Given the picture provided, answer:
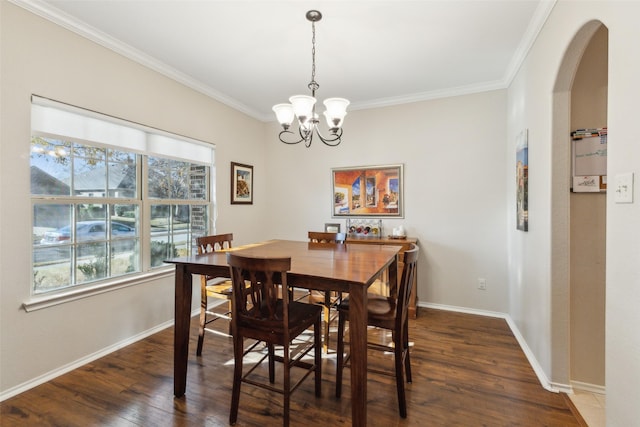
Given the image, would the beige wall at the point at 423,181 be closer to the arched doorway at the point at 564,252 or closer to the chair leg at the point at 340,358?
the arched doorway at the point at 564,252

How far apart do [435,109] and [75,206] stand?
376 cm

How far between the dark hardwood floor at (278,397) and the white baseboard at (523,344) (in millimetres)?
45

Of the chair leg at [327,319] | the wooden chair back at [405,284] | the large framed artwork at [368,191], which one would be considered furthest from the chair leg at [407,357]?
the large framed artwork at [368,191]

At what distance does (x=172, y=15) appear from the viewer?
220 centimetres

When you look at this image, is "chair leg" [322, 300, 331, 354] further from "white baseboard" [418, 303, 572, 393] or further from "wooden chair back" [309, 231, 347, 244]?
"white baseboard" [418, 303, 572, 393]

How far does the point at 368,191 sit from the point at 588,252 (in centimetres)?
235

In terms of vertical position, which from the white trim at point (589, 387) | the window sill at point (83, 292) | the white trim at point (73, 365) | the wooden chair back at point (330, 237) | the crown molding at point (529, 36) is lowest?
the white trim at point (73, 365)

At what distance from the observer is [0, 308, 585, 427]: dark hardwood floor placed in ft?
5.77

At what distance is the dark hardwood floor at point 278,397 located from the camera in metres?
1.76

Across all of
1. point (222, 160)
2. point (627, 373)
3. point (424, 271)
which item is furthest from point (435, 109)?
point (627, 373)

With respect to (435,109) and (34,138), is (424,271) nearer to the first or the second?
(435,109)

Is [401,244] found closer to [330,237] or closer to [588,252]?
[330,237]

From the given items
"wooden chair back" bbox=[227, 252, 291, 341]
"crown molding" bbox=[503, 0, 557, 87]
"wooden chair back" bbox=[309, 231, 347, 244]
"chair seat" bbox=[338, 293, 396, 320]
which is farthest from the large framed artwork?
"wooden chair back" bbox=[227, 252, 291, 341]

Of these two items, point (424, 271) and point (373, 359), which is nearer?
point (373, 359)
